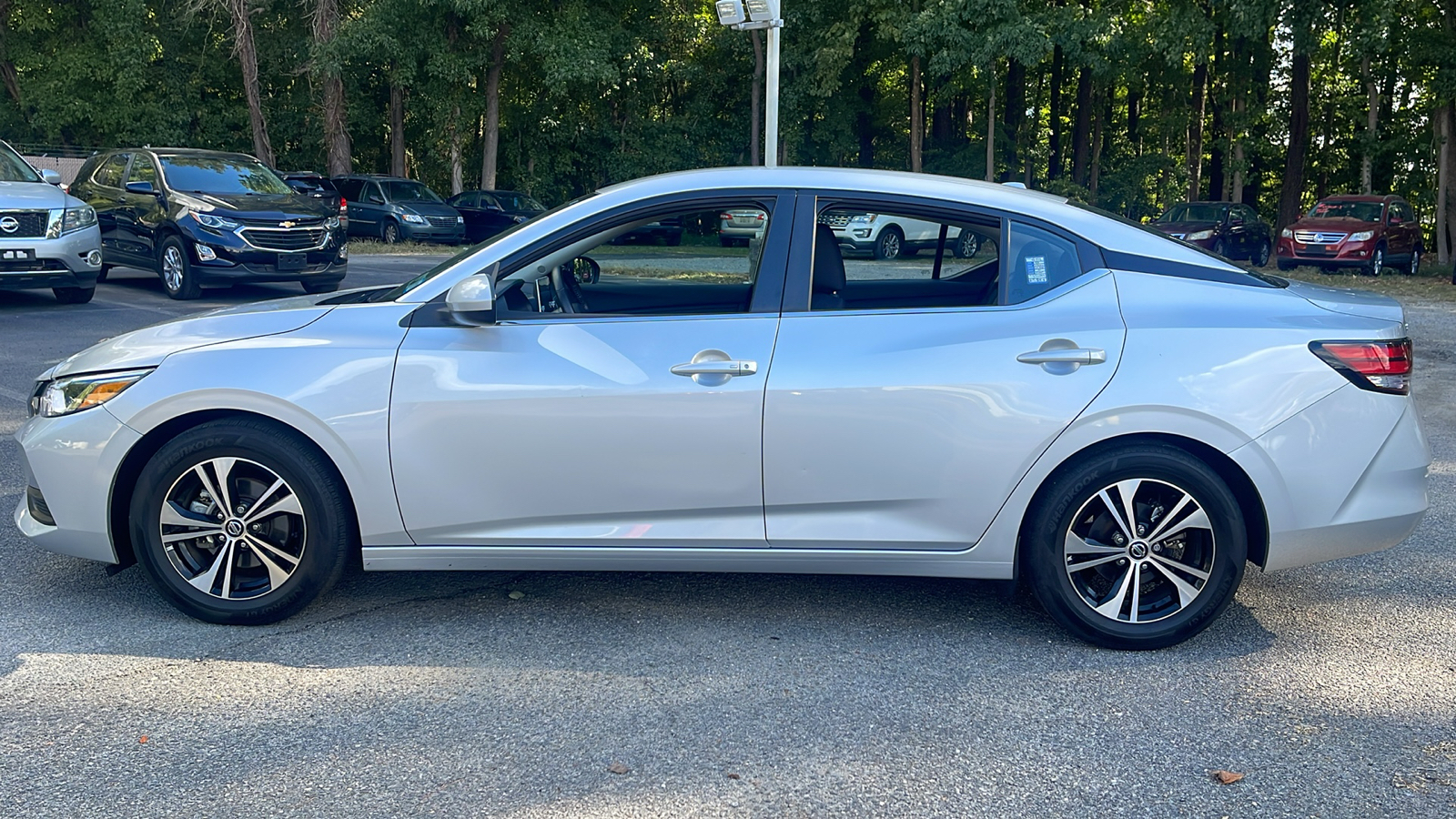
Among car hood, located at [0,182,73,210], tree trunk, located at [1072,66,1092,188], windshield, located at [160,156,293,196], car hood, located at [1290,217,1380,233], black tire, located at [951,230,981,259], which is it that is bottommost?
car hood, located at [1290,217,1380,233]

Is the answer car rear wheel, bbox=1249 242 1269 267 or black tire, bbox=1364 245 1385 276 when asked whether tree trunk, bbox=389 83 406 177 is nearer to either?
car rear wheel, bbox=1249 242 1269 267

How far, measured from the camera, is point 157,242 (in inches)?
554

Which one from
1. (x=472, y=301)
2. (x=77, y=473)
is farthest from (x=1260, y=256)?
(x=77, y=473)

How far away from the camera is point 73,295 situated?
13.7 m

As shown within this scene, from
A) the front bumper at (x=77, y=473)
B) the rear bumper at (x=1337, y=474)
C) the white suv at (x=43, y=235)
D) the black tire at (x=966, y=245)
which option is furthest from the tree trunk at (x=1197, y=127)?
the front bumper at (x=77, y=473)

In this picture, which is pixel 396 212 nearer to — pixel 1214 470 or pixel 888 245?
pixel 888 245

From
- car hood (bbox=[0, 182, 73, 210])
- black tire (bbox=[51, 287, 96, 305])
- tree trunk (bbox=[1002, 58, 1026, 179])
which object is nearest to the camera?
car hood (bbox=[0, 182, 73, 210])

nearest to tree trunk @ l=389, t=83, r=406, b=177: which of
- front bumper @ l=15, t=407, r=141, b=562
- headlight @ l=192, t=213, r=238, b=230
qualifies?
headlight @ l=192, t=213, r=238, b=230

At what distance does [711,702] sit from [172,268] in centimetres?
1239

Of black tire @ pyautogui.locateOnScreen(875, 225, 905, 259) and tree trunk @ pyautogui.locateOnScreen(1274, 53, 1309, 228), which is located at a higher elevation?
tree trunk @ pyautogui.locateOnScreen(1274, 53, 1309, 228)

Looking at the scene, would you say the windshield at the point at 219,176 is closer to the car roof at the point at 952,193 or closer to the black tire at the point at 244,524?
the black tire at the point at 244,524

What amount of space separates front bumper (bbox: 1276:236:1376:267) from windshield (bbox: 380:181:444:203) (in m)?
17.9

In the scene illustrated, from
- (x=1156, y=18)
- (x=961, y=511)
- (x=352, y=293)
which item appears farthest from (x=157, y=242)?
(x=1156, y=18)

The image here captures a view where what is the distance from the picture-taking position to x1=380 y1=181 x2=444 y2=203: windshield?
1066 inches
